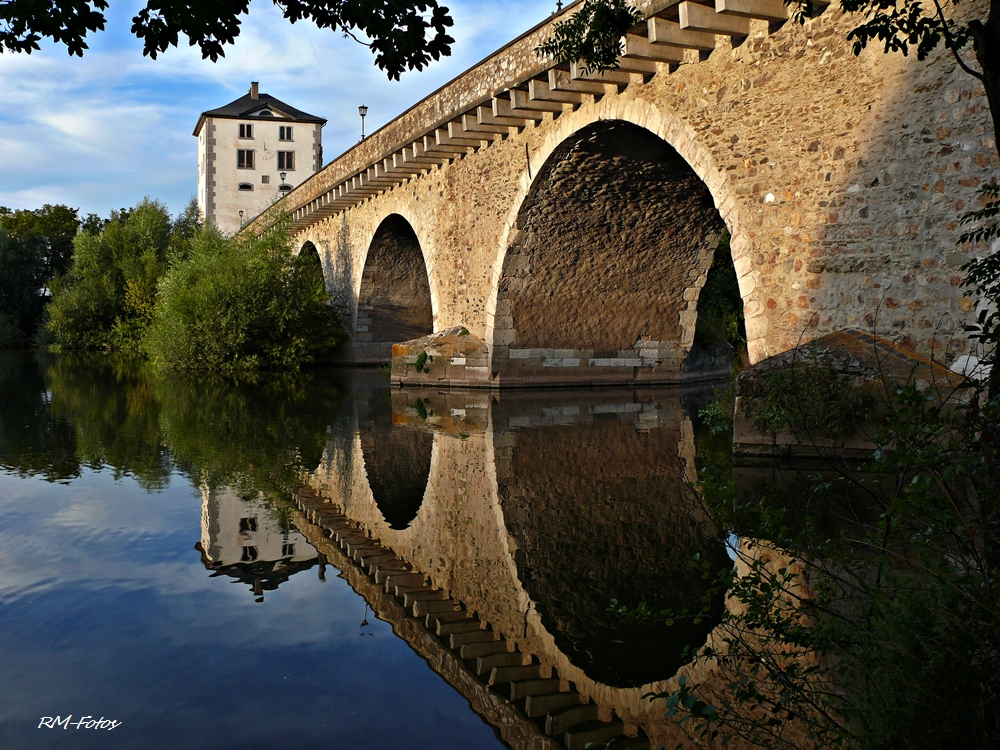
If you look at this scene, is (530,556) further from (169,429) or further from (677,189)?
(677,189)

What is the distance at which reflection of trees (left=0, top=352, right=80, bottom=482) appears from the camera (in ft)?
23.1

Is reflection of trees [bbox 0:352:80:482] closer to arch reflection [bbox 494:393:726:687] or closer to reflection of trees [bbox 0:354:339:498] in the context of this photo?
reflection of trees [bbox 0:354:339:498]

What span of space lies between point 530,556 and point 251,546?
146 cm

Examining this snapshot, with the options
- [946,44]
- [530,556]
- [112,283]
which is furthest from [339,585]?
[112,283]

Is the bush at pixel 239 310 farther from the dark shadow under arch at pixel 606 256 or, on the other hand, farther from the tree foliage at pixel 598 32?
the tree foliage at pixel 598 32

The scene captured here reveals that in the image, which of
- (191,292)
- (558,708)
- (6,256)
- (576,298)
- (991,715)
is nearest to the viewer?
(991,715)

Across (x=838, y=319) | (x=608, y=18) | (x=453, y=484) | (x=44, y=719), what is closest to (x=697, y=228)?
(x=838, y=319)

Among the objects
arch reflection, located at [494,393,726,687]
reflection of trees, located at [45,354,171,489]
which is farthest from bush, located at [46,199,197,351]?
arch reflection, located at [494,393,726,687]

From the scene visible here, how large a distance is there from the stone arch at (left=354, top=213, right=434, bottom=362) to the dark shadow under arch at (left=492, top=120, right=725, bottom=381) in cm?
772

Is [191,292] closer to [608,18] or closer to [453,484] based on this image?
[453,484]

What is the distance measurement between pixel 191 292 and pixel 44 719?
17.9 m

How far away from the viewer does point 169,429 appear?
31.3ft

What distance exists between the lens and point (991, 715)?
72.4 inches

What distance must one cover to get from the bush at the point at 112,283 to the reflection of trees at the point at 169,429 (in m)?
15.0
